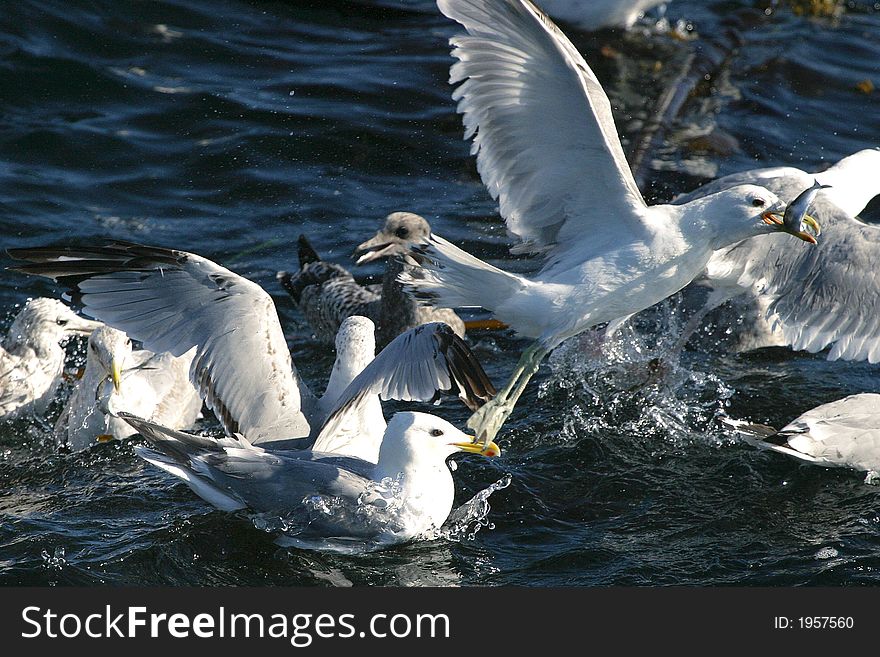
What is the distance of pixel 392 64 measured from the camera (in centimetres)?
1179

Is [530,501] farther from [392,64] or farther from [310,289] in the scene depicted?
[392,64]

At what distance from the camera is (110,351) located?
6582mm

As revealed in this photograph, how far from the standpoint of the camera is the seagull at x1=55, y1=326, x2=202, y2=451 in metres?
6.59

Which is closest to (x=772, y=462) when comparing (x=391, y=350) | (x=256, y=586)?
(x=391, y=350)

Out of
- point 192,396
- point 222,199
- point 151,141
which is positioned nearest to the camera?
point 192,396

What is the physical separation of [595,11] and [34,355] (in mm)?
6842

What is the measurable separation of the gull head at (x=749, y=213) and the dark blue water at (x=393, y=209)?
4.16ft

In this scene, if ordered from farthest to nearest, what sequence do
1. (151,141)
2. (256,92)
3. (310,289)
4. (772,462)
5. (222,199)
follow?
(256,92) → (151,141) → (222,199) → (310,289) → (772,462)

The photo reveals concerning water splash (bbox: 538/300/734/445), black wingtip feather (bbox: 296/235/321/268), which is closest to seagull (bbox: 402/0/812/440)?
water splash (bbox: 538/300/734/445)

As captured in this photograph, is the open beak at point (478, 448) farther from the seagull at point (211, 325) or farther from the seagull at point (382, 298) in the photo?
the seagull at point (382, 298)

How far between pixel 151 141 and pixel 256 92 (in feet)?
3.90

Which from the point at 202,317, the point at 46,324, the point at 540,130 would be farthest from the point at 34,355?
the point at 540,130

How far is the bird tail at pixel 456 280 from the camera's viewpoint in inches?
227

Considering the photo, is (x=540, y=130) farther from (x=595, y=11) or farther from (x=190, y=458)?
(x=595, y=11)
